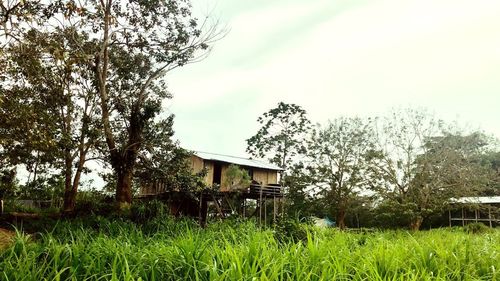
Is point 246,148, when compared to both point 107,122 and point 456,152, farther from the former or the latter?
point 107,122

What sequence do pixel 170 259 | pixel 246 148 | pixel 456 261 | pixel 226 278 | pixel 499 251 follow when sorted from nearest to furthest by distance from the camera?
1. pixel 226 278
2. pixel 170 259
3. pixel 456 261
4. pixel 499 251
5. pixel 246 148

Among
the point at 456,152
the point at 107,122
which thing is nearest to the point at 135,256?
the point at 107,122

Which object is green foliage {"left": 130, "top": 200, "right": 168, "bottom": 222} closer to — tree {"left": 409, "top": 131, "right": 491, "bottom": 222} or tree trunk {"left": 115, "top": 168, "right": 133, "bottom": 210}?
tree trunk {"left": 115, "top": 168, "right": 133, "bottom": 210}

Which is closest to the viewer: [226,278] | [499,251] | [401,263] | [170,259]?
[226,278]

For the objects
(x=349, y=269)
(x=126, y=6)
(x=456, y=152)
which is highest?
(x=126, y=6)

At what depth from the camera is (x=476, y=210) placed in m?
26.0

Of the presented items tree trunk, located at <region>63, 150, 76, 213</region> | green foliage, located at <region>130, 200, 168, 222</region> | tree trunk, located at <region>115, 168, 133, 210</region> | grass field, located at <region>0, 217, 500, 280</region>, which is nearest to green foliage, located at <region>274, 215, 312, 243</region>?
grass field, located at <region>0, 217, 500, 280</region>

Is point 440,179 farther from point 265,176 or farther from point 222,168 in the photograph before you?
point 222,168

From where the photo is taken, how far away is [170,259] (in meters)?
3.99

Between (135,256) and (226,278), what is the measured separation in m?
1.40

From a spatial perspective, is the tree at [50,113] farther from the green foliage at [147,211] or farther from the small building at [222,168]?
the small building at [222,168]

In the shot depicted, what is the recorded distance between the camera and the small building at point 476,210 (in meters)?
24.6

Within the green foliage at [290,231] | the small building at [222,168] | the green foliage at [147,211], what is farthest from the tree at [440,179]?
the green foliage at [290,231]

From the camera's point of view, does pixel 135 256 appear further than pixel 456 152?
No
